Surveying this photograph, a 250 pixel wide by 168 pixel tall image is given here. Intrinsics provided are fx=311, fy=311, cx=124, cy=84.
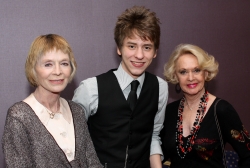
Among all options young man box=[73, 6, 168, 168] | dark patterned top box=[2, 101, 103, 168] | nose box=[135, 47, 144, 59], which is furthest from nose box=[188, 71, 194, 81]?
dark patterned top box=[2, 101, 103, 168]

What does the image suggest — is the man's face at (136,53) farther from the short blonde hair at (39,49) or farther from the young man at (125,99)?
the short blonde hair at (39,49)

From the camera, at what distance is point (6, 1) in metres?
2.00

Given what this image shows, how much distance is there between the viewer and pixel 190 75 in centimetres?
197

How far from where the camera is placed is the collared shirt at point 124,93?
1.81 m

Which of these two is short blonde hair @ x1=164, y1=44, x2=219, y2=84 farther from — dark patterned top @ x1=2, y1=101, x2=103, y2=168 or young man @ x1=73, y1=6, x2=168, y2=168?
dark patterned top @ x1=2, y1=101, x2=103, y2=168

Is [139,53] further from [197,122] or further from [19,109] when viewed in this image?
[19,109]

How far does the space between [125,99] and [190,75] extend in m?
0.47

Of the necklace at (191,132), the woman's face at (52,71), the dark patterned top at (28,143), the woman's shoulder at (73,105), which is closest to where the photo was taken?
the dark patterned top at (28,143)

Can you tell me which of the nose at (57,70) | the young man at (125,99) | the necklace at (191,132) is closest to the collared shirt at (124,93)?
the young man at (125,99)

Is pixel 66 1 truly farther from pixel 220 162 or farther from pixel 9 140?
pixel 220 162

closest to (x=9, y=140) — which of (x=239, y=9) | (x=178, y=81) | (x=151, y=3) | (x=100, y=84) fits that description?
(x=100, y=84)

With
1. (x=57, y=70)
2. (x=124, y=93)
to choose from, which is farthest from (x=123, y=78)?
(x=57, y=70)

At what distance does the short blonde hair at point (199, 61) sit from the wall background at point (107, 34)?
35cm

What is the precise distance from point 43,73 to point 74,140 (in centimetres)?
37
